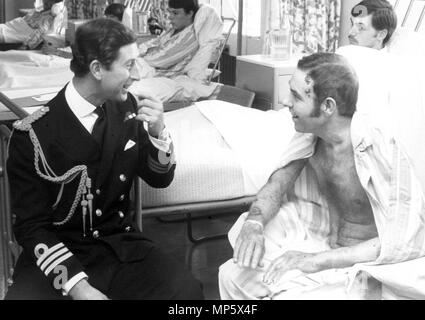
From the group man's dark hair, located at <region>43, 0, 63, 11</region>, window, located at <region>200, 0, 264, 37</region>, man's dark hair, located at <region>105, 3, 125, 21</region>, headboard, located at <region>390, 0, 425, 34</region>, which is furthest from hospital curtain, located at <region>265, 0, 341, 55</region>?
man's dark hair, located at <region>43, 0, 63, 11</region>

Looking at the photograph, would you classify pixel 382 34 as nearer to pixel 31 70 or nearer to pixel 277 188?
pixel 277 188

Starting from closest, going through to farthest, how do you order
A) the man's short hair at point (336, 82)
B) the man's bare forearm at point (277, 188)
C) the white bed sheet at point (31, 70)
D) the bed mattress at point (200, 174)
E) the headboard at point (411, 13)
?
the man's short hair at point (336, 82), the man's bare forearm at point (277, 188), the bed mattress at point (200, 174), the white bed sheet at point (31, 70), the headboard at point (411, 13)

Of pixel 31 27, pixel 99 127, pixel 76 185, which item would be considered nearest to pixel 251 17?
pixel 31 27

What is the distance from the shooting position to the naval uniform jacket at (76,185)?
6.08 ft

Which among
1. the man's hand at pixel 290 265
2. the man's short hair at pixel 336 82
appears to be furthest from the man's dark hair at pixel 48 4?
the man's hand at pixel 290 265

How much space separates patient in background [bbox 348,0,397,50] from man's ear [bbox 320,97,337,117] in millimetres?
1808

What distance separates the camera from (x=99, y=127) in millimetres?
1983

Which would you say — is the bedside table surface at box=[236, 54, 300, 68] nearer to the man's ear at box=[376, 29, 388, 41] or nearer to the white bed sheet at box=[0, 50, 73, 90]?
the man's ear at box=[376, 29, 388, 41]

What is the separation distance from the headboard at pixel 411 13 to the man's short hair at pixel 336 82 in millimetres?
2526

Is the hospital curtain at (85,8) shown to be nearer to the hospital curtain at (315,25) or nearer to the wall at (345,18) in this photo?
the hospital curtain at (315,25)

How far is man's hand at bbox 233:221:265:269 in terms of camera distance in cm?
188

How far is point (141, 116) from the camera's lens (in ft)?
6.47

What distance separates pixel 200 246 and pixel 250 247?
156 centimetres
